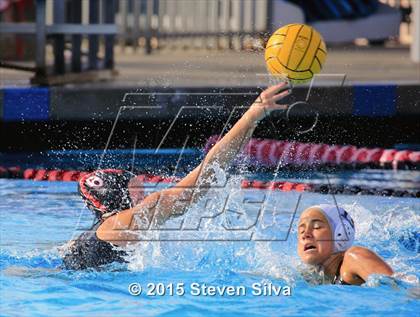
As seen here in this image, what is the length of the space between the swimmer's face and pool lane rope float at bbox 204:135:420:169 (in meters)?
2.86

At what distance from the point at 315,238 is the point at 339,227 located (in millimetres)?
106

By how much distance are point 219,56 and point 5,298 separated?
8369 mm

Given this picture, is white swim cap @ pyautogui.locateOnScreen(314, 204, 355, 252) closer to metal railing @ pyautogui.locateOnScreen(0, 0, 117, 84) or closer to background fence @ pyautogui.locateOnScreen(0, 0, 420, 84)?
metal railing @ pyautogui.locateOnScreen(0, 0, 117, 84)

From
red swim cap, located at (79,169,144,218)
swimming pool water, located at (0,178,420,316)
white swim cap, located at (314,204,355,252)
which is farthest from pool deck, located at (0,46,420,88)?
white swim cap, located at (314,204,355,252)

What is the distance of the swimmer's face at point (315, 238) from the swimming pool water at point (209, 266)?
12 centimetres

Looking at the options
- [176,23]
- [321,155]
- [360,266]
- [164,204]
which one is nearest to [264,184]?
[321,155]

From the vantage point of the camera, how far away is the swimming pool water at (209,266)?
12.5 ft

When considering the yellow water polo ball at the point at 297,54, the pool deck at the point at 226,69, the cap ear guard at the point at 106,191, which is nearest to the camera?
the cap ear guard at the point at 106,191

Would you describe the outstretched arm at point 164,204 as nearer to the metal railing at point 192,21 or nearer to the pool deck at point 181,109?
the pool deck at point 181,109

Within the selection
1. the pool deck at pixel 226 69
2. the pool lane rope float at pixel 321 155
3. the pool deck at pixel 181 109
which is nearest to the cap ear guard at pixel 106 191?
the pool lane rope float at pixel 321 155

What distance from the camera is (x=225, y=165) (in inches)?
157

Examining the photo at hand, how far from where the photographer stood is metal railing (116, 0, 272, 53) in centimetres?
1250

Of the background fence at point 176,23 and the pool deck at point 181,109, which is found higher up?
the pool deck at point 181,109

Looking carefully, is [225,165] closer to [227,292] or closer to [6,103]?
[227,292]
